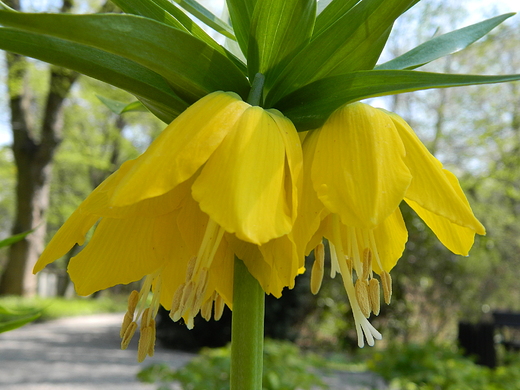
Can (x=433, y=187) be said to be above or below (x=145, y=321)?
above

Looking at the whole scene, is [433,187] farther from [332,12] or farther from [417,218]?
[417,218]

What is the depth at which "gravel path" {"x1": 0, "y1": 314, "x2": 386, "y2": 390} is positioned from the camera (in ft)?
20.9

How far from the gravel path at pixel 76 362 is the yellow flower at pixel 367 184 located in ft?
13.1

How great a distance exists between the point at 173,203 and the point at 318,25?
0.88 feet

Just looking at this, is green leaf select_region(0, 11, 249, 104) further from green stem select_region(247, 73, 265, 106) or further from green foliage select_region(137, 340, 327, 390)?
green foliage select_region(137, 340, 327, 390)

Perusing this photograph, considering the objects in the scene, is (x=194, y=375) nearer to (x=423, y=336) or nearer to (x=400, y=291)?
(x=400, y=291)

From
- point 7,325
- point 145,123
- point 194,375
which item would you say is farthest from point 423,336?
point 145,123

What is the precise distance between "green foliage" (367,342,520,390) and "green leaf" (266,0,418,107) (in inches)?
141

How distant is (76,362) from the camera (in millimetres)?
7863

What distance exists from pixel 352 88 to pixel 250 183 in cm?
14

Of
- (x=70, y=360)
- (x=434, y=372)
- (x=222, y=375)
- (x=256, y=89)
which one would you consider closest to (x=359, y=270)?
(x=256, y=89)

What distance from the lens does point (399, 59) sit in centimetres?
60

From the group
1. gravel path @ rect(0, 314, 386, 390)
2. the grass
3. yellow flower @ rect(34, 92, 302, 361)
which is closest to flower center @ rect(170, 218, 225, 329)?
yellow flower @ rect(34, 92, 302, 361)

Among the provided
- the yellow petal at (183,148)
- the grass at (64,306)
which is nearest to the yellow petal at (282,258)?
the yellow petal at (183,148)
